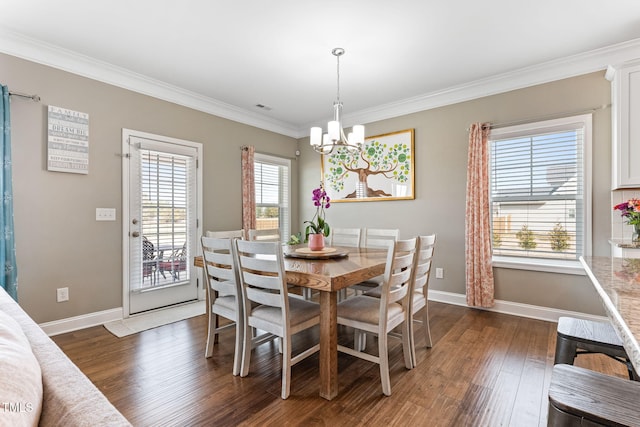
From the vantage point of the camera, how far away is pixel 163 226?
352 centimetres

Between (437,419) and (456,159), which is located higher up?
(456,159)

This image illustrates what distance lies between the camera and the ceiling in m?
2.26

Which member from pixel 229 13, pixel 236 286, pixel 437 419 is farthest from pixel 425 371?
pixel 229 13

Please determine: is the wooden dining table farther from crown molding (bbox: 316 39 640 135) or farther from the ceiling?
crown molding (bbox: 316 39 640 135)

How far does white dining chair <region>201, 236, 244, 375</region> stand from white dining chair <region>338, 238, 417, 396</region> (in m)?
0.72

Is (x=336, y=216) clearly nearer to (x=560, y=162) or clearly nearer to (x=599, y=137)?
(x=560, y=162)

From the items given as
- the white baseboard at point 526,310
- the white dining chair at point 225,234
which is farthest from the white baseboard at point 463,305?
the white dining chair at point 225,234

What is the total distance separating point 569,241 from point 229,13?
12.7ft

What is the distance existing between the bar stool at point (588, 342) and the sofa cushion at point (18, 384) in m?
1.88

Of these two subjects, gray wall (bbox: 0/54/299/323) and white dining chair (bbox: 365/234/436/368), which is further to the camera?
gray wall (bbox: 0/54/299/323)

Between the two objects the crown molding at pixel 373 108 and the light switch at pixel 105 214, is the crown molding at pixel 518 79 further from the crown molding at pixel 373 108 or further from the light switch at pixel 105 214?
the light switch at pixel 105 214

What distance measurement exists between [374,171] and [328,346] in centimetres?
305

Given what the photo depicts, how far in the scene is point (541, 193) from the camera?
129 inches

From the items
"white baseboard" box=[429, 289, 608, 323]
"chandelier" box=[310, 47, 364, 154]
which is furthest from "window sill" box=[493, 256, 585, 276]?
"chandelier" box=[310, 47, 364, 154]
